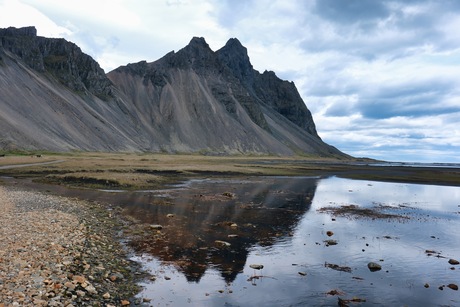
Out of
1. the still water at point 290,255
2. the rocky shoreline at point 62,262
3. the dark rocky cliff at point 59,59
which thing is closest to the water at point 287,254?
the still water at point 290,255

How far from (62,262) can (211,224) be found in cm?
1420

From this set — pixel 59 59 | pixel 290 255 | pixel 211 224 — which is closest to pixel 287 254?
pixel 290 255

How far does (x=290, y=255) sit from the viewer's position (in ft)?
67.7

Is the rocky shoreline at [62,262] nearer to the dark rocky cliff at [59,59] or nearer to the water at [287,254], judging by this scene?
the water at [287,254]

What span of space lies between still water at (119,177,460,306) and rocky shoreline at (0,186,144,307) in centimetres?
137

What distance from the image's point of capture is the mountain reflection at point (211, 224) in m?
19.0

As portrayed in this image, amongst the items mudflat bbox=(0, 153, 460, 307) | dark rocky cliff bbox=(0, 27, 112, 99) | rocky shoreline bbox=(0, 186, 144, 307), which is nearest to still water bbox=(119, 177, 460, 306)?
rocky shoreline bbox=(0, 186, 144, 307)

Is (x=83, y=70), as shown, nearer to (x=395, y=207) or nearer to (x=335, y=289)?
(x=395, y=207)

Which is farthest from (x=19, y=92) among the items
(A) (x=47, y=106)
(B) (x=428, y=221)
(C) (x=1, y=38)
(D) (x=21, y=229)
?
(B) (x=428, y=221)

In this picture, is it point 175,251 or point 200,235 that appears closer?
point 175,251

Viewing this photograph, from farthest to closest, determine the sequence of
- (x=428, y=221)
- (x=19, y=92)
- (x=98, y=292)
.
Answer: (x=19, y=92)
(x=428, y=221)
(x=98, y=292)

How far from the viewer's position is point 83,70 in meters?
186

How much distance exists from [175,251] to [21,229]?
8.53m

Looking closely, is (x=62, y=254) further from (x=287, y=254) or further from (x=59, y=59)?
(x=59, y=59)
